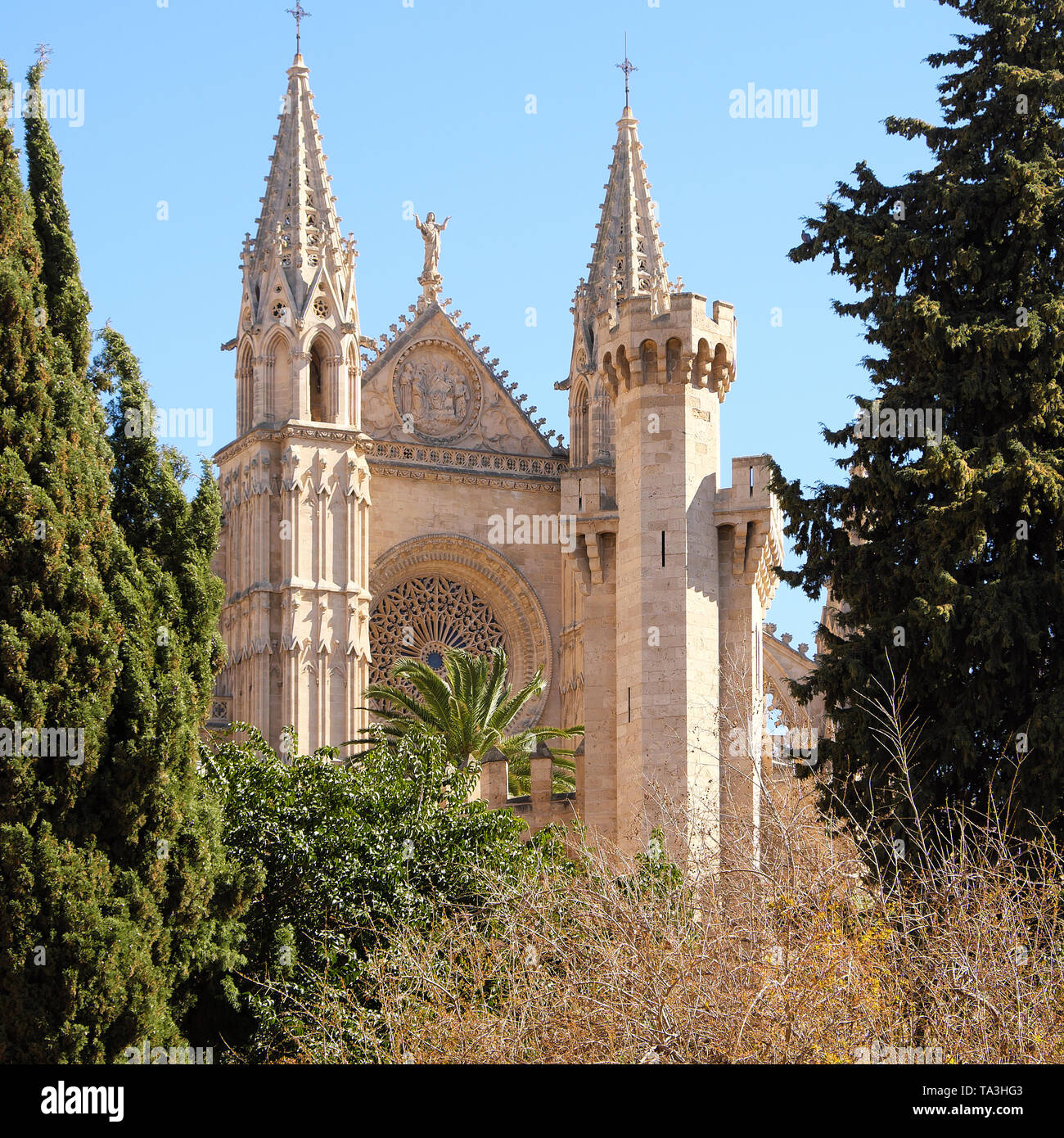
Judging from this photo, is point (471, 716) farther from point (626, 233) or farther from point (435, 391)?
point (626, 233)

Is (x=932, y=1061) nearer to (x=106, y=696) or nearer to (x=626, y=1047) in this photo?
(x=626, y=1047)

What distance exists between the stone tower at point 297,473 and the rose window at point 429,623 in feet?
9.85

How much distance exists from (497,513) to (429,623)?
3.00m

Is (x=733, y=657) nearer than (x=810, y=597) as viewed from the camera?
No

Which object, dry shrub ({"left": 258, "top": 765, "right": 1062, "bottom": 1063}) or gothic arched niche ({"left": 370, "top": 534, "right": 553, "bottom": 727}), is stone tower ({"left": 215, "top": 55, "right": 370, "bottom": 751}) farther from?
dry shrub ({"left": 258, "top": 765, "right": 1062, "bottom": 1063})

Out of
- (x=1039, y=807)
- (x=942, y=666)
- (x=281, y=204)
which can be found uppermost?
(x=281, y=204)

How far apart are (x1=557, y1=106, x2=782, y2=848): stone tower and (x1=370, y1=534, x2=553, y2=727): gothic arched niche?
56.9 feet

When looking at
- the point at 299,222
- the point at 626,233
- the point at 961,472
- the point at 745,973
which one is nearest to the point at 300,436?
the point at 299,222

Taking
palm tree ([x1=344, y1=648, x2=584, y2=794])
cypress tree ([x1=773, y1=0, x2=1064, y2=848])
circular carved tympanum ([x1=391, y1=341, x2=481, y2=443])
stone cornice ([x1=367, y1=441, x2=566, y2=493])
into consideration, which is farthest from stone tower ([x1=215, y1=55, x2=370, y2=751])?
cypress tree ([x1=773, y1=0, x2=1064, y2=848])

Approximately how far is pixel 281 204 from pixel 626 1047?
3171cm

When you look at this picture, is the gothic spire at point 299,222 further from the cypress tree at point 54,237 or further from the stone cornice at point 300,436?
the cypress tree at point 54,237
